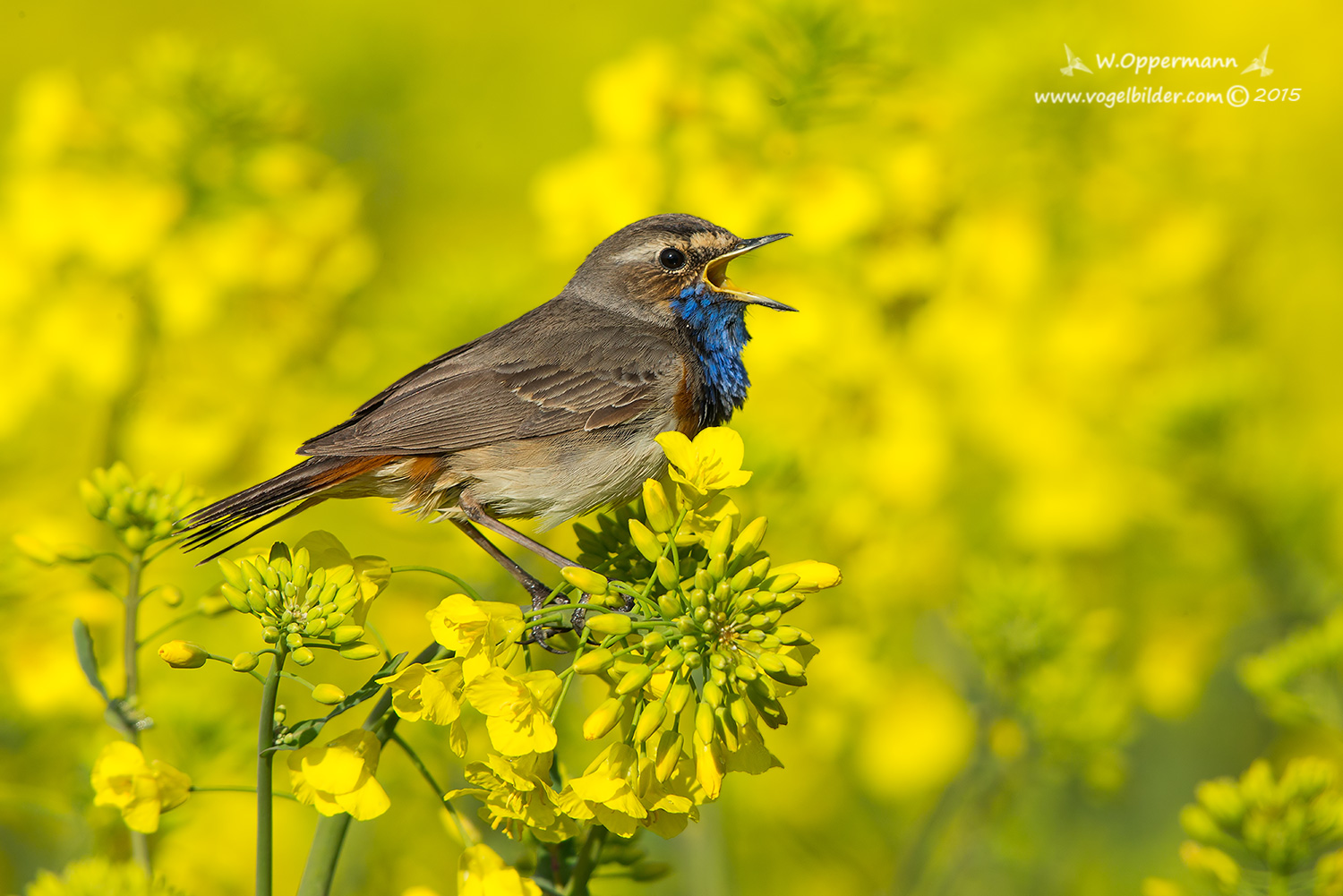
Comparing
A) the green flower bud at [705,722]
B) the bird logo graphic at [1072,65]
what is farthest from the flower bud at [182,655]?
the bird logo graphic at [1072,65]

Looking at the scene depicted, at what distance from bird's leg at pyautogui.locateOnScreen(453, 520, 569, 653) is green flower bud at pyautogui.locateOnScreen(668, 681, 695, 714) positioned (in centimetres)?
68

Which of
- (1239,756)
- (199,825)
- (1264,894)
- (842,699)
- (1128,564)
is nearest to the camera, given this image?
(1264,894)

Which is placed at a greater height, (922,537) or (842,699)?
(922,537)

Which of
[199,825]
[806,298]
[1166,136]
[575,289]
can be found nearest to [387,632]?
[199,825]

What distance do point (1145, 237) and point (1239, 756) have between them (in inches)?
94.3

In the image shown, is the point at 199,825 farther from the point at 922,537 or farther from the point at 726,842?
the point at 922,537

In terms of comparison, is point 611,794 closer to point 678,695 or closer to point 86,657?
point 678,695

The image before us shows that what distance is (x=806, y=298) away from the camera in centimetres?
397

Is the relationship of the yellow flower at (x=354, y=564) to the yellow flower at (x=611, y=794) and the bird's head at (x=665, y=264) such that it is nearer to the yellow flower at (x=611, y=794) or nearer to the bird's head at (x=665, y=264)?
the yellow flower at (x=611, y=794)

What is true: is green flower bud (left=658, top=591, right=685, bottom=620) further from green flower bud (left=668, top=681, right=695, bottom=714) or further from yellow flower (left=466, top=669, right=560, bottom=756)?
yellow flower (left=466, top=669, right=560, bottom=756)

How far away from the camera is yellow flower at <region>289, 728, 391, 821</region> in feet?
6.05

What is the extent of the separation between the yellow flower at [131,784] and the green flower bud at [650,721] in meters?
0.84

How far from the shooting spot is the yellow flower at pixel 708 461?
2.05 m

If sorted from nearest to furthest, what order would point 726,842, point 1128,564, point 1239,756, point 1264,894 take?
point 1264,894
point 726,842
point 1239,756
point 1128,564
